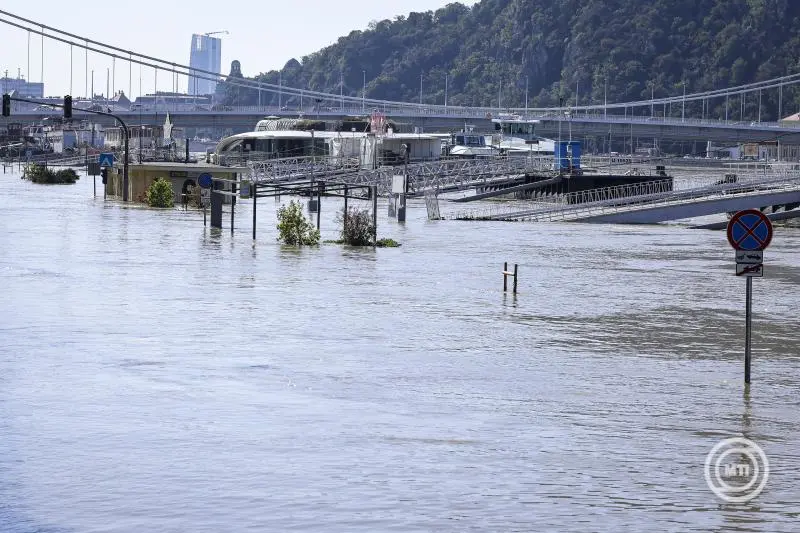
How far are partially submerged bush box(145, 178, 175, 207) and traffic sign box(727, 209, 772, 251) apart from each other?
6120 cm

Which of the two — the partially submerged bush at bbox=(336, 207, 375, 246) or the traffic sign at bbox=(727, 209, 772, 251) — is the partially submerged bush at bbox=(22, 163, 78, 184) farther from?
Answer: the traffic sign at bbox=(727, 209, 772, 251)

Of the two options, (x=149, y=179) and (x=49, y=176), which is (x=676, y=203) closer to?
(x=149, y=179)

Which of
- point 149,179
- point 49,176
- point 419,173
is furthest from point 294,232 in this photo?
point 49,176

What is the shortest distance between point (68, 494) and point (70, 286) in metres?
21.9

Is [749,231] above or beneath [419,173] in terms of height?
beneath

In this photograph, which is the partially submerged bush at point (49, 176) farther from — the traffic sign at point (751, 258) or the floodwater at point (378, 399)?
the traffic sign at point (751, 258)

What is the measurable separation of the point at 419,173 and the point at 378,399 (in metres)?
79.9

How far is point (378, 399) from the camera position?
66.0 ft

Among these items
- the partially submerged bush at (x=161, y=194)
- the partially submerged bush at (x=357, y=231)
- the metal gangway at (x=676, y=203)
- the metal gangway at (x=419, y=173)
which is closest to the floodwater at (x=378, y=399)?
the partially submerged bush at (x=357, y=231)

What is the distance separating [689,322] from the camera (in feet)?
103

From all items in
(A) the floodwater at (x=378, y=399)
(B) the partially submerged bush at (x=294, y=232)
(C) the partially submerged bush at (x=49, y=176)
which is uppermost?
(C) the partially submerged bush at (x=49, y=176)

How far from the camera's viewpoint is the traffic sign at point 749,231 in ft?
65.9

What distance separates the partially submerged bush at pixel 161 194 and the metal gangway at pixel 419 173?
14376 millimetres

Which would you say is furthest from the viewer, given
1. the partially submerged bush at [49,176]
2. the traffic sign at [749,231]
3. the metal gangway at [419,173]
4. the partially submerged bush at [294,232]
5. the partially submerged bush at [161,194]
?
the partially submerged bush at [49,176]
